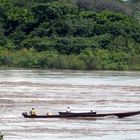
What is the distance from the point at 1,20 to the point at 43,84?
2994 cm

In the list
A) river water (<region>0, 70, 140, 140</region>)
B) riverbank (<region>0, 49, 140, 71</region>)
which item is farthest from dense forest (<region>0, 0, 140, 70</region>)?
river water (<region>0, 70, 140, 140</region>)

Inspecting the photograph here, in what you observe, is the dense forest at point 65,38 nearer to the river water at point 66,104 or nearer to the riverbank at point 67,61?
the riverbank at point 67,61

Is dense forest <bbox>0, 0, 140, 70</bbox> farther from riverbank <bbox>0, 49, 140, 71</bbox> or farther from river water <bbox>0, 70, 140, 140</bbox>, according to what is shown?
river water <bbox>0, 70, 140, 140</bbox>

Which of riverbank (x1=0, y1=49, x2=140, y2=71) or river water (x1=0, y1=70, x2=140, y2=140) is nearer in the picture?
river water (x1=0, y1=70, x2=140, y2=140)

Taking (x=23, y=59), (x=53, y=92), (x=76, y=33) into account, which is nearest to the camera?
(x=53, y=92)

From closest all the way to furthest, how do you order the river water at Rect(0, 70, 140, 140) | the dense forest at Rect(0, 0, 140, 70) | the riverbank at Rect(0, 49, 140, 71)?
the river water at Rect(0, 70, 140, 140)
the riverbank at Rect(0, 49, 140, 71)
the dense forest at Rect(0, 0, 140, 70)

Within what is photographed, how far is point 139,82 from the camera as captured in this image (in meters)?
51.5

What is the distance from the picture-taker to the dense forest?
2721 inches

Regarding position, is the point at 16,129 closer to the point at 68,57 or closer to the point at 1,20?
the point at 68,57

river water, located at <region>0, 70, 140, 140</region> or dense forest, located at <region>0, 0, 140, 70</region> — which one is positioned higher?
dense forest, located at <region>0, 0, 140, 70</region>

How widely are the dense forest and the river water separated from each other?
14.7m

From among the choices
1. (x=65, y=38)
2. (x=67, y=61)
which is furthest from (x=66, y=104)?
(x=65, y=38)

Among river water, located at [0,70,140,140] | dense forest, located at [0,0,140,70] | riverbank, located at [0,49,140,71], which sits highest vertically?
dense forest, located at [0,0,140,70]

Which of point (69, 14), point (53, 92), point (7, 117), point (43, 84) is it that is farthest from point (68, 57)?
point (7, 117)
